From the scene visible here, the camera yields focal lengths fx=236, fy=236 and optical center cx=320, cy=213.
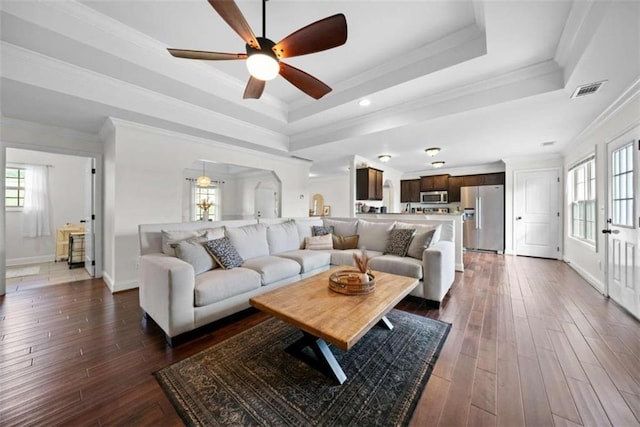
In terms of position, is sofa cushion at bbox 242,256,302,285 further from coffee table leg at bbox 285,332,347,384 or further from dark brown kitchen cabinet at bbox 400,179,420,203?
dark brown kitchen cabinet at bbox 400,179,420,203

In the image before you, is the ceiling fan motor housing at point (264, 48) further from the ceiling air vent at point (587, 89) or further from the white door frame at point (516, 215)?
the white door frame at point (516, 215)

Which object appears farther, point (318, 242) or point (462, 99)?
point (318, 242)

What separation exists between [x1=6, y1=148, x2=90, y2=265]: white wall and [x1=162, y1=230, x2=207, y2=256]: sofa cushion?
3629 mm

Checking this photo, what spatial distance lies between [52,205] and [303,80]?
6392 millimetres

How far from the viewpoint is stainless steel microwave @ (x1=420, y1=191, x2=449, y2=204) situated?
7.14 metres

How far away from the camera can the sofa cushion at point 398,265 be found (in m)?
2.80

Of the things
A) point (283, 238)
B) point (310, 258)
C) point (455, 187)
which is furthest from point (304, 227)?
point (455, 187)

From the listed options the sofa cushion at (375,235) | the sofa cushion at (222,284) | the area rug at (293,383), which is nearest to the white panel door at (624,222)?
the area rug at (293,383)

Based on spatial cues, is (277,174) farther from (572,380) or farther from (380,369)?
(572,380)

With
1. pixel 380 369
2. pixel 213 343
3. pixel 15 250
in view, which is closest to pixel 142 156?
pixel 213 343

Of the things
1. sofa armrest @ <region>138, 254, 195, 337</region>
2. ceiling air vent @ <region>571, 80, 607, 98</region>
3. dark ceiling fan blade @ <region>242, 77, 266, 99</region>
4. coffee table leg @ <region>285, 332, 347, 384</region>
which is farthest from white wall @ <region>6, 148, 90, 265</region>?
ceiling air vent @ <region>571, 80, 607, 98</region>

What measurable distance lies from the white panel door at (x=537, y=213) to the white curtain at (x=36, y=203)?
1051cm

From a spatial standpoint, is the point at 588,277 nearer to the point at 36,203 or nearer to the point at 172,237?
the point at 172,237

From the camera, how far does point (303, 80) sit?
214cm
